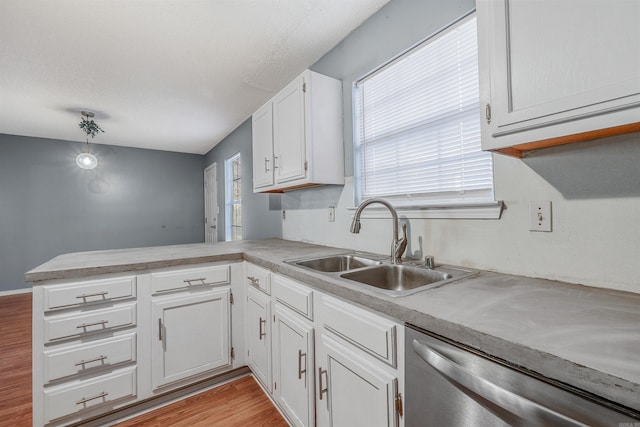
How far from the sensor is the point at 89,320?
1.54 metres

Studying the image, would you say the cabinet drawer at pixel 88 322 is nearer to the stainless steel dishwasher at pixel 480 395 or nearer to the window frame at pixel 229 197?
the stainless steel dishwasher at pixel 480 395

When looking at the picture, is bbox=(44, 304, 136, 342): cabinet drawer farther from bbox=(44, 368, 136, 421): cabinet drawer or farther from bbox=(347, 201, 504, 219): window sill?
bbox=(347, 201, 504, 219): window sill

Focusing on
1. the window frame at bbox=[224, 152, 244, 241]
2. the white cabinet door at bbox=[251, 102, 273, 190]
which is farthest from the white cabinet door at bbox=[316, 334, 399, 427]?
the window frame at bbox=[224, 152, 244, 241]

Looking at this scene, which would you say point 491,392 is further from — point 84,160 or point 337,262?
point 84,160

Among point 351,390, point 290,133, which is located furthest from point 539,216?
point 290,133

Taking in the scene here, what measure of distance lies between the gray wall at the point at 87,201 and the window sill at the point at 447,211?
16.5 ft

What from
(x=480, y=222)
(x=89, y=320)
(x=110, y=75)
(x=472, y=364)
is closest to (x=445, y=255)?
(x=480, y=222)

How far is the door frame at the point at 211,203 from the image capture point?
5215 millimetres

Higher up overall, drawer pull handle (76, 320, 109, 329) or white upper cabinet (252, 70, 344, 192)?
white upper cabinet (252, 70, 344, 192)

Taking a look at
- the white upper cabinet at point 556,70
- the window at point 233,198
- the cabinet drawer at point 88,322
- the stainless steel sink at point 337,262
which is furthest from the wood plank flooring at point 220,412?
the window at point 233,198

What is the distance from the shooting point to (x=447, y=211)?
Result: 136 cm

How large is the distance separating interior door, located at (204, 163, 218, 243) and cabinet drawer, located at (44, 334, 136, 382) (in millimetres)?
3625

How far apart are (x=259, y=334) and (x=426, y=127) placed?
160cm

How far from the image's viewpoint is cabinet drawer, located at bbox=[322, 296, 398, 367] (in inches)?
34.9
